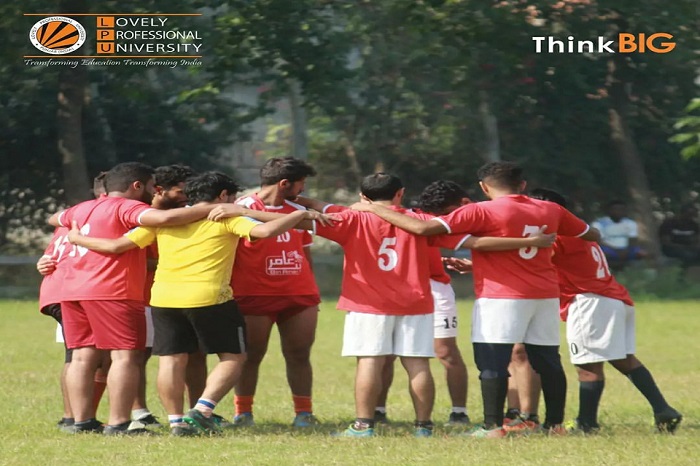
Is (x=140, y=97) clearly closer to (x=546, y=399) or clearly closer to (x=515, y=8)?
(x=515, y=8)

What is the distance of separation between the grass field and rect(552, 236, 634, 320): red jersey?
990mm

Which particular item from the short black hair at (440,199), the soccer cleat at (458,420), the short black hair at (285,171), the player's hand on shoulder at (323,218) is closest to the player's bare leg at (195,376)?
the short black hair at (285,171)

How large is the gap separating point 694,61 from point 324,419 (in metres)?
19.0

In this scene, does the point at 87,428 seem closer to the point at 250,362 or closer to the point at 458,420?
the point at 250,362

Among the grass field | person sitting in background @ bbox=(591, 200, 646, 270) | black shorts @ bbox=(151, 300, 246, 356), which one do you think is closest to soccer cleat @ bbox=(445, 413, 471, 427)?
the grass field

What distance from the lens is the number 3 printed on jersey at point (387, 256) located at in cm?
849

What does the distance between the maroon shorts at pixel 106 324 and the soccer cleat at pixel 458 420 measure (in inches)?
94.5

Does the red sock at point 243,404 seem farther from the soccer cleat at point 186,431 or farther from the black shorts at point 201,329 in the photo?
the soccer cleat at point 186,431

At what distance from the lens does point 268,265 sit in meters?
9.10

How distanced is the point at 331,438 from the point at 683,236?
2125cm

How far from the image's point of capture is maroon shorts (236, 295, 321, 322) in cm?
912

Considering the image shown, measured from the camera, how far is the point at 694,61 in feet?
87.1

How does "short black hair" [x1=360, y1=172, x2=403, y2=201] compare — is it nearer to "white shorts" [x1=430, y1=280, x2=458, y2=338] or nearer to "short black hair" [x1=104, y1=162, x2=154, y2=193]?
"white shorts" [x1=430, y1=280, x2=458, y2=338]

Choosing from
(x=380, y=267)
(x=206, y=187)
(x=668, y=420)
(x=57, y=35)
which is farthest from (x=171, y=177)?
(x=57, y=35)
